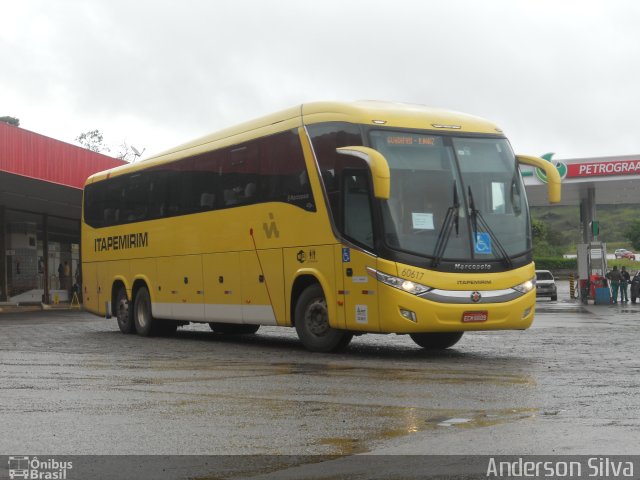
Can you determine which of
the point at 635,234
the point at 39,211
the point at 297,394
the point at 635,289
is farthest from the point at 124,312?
the point at 635,234

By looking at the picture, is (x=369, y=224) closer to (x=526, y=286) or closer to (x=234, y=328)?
(x=526, y=286)

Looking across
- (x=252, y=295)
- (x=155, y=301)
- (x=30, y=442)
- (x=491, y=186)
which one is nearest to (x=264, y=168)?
(x=252, y=295)

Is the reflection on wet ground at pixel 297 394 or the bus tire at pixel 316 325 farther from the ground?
the bus tire at pixel 316 325

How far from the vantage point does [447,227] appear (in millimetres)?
13742

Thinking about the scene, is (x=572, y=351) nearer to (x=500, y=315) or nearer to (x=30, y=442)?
(x=500, y=315)

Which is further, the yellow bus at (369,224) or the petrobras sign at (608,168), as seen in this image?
the petrobras sign at (608,168)

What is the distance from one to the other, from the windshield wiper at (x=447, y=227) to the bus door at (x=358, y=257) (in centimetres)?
84

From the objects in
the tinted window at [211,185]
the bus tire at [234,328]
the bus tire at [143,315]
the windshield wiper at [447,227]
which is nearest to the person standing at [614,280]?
the bus tire at [234,328]

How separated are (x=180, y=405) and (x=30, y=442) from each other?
2086mm

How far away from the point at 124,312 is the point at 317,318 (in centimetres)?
782

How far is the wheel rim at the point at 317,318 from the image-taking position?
579 inches

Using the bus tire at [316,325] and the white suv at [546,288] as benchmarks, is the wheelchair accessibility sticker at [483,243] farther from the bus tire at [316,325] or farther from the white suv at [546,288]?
the white suv at [546,288]

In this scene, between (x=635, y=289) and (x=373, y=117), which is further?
(x=635, y=289)

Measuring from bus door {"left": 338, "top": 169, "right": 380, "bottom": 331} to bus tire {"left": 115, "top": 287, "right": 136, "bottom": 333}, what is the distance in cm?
841
